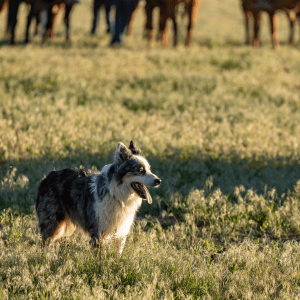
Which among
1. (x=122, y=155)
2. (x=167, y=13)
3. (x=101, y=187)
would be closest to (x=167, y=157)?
(x=101, y=187)

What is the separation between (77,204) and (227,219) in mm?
2443

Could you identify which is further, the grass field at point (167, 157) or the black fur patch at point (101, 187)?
the black fur patch at point (101, 187)

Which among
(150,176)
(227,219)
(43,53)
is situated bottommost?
(227,219)

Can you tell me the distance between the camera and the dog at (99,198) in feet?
13.0

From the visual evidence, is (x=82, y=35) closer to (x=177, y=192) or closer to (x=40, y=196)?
(x=177, y=192)

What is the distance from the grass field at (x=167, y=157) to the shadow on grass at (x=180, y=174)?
4 centimetres

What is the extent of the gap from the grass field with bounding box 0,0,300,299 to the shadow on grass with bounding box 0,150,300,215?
36mm

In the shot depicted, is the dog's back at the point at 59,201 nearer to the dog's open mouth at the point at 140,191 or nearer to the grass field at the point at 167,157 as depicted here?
the grass field at the point at 167,157

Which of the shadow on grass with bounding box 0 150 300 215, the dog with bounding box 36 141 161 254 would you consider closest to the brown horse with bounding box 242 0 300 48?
the shadow on grass with bounding box 0 150 300 215

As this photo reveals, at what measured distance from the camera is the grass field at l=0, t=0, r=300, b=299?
12.8ft

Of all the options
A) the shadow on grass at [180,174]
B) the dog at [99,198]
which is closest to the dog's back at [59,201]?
the dog at [99,198]

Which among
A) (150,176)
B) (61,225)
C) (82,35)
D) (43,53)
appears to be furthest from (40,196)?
(82,35)

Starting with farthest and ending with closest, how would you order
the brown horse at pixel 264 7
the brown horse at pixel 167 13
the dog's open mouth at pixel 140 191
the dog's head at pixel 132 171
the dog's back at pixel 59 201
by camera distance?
the brown horse at pixel 264 7, the brown horse at pixel 167 13, the dog's back at pixel 59 201, the dog's open mouth at pixel 140 191, the dog's head at pixel 132 171

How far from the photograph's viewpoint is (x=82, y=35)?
68.2ft
